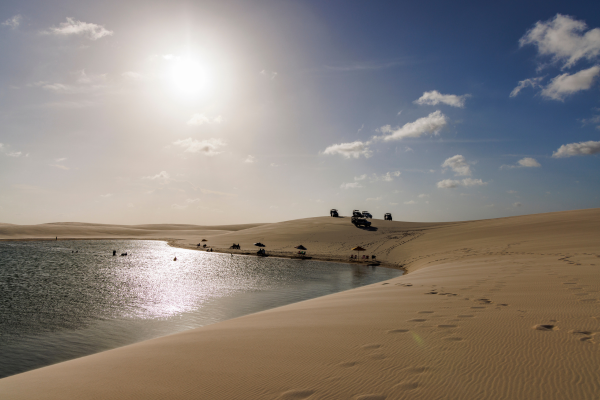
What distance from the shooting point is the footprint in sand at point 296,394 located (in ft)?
13.7

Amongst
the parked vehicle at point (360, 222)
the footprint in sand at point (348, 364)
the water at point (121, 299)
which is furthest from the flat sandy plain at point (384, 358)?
the parked vehicle at point (360, 222)

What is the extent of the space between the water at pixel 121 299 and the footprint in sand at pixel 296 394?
11439 millimetres

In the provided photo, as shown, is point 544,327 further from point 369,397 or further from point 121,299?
point 121,299

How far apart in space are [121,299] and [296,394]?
2140cm

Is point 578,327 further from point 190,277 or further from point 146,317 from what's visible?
point 190,277

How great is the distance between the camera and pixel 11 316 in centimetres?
1650

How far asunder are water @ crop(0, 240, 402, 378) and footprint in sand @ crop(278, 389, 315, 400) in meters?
11.4

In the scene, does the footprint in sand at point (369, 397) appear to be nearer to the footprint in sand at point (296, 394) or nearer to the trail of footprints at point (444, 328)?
the trail of footprints at point (444, 328)

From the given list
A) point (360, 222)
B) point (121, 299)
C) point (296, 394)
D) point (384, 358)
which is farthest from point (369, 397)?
point (360, 222)

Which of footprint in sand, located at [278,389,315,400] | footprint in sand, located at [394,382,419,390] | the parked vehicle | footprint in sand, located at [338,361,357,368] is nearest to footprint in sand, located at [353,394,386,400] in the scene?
footprint in sand, located at [394,382,419,390]

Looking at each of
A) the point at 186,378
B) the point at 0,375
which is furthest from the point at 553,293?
the point at 0,375

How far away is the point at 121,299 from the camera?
2114 cm

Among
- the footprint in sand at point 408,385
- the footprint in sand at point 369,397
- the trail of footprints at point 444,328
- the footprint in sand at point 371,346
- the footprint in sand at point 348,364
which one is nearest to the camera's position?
Result: the footprint in sand at point 369,397

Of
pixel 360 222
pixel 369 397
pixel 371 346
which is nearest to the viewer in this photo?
pixel 369 397
